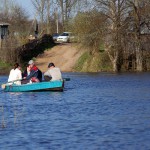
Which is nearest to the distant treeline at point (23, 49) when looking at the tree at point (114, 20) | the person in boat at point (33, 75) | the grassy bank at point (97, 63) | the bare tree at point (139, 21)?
the grassy bank at point (97, 63)

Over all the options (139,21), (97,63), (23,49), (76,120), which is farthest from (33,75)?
(23,49)

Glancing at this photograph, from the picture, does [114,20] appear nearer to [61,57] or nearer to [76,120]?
[61,57]

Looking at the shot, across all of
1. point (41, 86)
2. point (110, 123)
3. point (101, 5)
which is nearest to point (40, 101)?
point (41, 86)

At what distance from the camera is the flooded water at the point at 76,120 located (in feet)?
61.2

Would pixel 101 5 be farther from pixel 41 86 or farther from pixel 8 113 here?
pixel 8 113

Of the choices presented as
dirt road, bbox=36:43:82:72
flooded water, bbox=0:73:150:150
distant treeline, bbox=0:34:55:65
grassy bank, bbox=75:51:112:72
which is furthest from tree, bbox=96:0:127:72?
flooded water, bbox=0:73:150:150

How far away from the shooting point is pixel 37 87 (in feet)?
121

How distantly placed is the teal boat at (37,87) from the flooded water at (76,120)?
1.51ft

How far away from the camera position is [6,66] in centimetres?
6669

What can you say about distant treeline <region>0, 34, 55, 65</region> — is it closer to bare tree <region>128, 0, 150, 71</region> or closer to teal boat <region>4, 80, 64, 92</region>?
bare tree <region>128, 0, 150, 71</region>

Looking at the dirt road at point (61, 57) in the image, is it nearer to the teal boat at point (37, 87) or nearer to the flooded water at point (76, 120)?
the teal boat at point (37, 87)

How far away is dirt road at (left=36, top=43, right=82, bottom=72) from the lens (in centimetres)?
6847

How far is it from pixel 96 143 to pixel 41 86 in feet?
60.9

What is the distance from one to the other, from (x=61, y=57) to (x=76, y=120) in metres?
47.9
